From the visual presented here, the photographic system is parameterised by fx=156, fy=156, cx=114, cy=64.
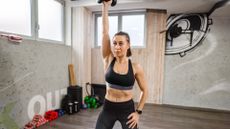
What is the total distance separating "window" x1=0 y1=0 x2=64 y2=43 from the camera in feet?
8.16

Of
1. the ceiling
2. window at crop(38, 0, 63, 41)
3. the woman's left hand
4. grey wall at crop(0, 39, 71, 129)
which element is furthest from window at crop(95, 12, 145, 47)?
the woman's left hand

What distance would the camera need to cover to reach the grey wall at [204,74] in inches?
148

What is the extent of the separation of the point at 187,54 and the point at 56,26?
3275 millimetres

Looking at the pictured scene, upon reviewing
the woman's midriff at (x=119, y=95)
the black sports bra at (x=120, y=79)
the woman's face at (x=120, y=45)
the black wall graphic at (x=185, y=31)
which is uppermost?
the black wall graphic at (x=185, y=31)

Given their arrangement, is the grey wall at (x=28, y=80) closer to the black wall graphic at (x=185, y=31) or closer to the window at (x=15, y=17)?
the window at (x=15, y=17)

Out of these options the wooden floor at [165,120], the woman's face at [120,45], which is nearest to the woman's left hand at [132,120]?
the woman's face at [120,45]

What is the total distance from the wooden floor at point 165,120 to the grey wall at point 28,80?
1.43 ft

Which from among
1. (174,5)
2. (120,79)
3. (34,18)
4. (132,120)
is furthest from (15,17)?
(174,5)

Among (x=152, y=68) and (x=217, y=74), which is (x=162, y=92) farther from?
(x=217, y=74)

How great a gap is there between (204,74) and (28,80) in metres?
3.89

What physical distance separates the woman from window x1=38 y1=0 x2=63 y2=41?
224 centimetres

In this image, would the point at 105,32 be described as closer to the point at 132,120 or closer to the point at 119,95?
the point at 119,95

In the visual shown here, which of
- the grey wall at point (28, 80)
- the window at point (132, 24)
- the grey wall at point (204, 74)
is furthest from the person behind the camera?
the window at point (132, 24)

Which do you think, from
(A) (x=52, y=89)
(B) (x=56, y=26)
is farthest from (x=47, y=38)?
(A) (x=52, y=89)
